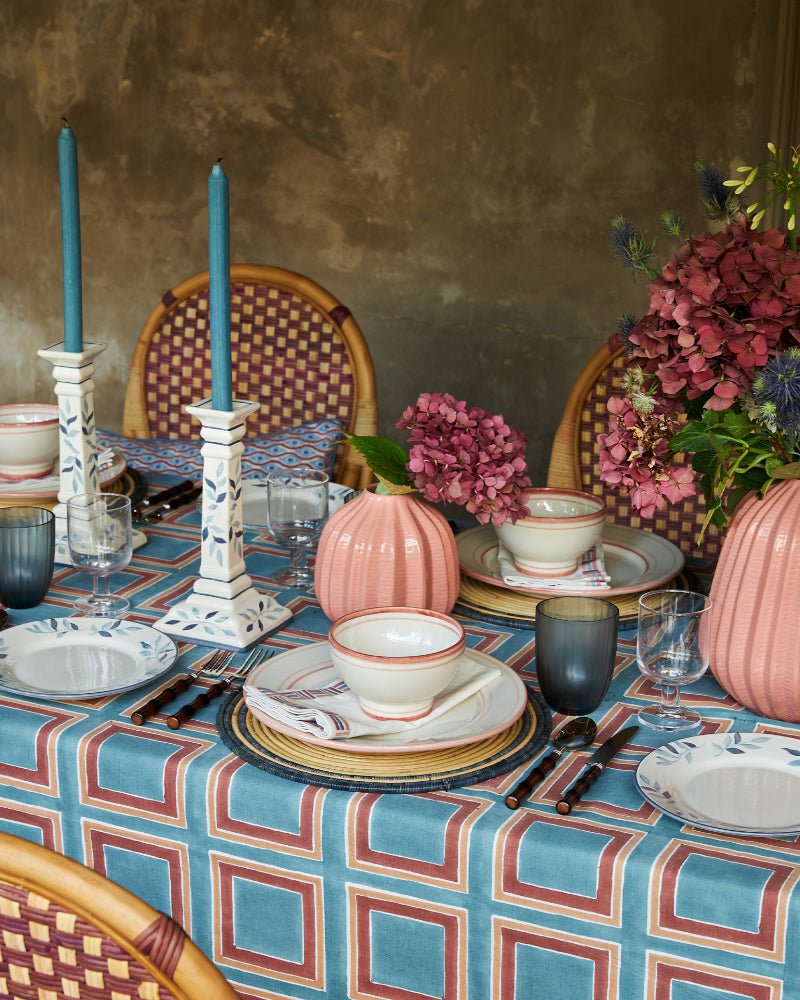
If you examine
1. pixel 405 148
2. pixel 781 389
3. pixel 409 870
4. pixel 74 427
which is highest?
pixel 405 148

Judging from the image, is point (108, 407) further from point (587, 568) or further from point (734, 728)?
point (734, 728)

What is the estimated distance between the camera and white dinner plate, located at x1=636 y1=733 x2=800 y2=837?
42.1 inches

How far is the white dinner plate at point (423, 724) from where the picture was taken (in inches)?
45.5

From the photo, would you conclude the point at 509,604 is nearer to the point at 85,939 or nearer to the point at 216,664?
the point at 216,664

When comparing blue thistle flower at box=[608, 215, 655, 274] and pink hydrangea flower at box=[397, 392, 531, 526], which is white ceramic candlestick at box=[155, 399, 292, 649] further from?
blue thistle flower at box=[608, 215, 655, 274]

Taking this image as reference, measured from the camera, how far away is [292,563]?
1.68 meters

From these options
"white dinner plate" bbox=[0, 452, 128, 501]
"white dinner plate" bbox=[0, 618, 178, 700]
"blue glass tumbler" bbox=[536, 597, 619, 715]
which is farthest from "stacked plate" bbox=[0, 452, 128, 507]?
"blue glass tumbler" bbox=[536, 597, 619, 715]

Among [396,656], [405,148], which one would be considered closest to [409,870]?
[396,656]

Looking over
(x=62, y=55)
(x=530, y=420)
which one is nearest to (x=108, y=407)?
(x=62, y=55)

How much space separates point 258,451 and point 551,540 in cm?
79

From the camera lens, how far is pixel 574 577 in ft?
5.22

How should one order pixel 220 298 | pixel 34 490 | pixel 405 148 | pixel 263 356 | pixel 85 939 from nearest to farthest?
pixel 85 939, pixel 220 298, pixel 34 490, pixel 263 356, pixel 405 148

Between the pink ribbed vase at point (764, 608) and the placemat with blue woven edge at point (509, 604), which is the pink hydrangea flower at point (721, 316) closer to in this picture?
the pink ribbed vase at point (764, 608)

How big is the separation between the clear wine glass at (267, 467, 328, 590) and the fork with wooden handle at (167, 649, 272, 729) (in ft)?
0.76
